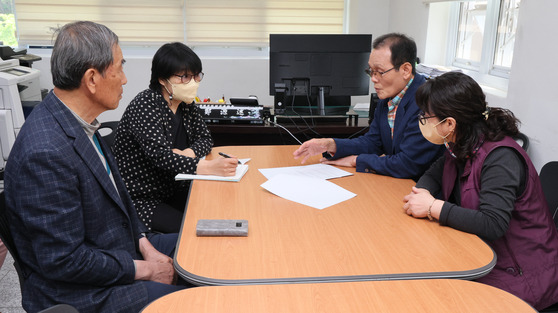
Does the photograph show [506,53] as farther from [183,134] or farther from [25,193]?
[25,193]

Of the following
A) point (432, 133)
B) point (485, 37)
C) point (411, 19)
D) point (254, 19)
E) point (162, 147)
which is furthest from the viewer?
point (254, 19)

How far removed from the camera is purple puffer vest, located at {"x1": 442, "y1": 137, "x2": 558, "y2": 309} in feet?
4.49

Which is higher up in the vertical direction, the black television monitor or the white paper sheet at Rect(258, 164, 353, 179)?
the black television monitor

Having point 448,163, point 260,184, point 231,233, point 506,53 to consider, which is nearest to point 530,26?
point 506,53

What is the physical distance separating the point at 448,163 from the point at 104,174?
45.6 inches

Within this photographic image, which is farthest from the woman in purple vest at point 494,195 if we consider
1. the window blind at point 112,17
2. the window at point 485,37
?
the window blind at point 112,17

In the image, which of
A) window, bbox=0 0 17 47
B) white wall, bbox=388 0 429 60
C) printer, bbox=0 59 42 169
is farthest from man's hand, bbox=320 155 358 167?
window, bbox=0 0 17 47

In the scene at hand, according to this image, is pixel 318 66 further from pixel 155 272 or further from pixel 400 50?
pixel 155 272

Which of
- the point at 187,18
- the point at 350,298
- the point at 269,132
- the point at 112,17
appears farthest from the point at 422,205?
the point at 112,17

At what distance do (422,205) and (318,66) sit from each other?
5.18ft

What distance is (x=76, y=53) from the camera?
49.3 inches

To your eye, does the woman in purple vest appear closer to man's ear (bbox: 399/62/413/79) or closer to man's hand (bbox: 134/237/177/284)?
man's ear (bbox: 399/62/413/79)

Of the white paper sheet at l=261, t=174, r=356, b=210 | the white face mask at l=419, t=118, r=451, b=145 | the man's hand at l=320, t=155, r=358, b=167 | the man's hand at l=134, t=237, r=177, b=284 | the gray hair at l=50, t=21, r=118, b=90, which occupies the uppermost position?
the gray hair at l=50, t=21, r=118, b=90

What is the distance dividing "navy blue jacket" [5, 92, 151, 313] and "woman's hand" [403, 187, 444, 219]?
88 cm
